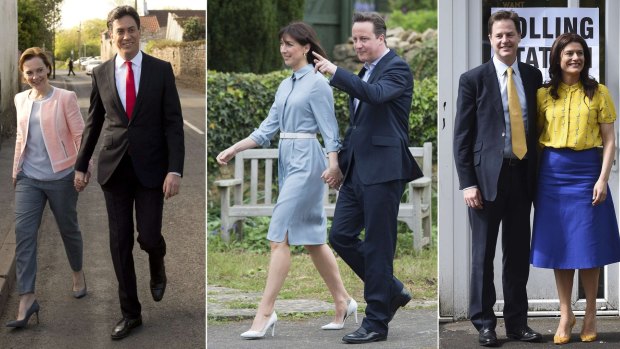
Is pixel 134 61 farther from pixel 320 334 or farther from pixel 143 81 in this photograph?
pixel 320 334

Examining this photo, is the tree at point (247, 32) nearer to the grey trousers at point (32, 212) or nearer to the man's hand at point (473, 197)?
the grey trousers at point (32, 212)

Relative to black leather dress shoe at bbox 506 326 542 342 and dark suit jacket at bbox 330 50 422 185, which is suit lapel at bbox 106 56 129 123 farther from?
black leather dress shoe at bbox 506 326 542 342

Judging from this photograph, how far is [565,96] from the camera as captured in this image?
188 inches

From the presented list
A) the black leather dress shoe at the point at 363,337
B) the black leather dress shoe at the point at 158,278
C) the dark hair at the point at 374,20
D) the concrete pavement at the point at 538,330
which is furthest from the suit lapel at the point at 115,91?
the concrete pavement at the point at 538,330

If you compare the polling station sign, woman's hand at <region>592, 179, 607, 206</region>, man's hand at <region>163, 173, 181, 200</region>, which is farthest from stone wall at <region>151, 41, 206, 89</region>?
woman's hand at <region>592, 179, 607, 206</region>

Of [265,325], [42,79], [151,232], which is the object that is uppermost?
[42,79]

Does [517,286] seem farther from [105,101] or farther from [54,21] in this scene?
[54,21]

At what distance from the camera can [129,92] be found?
185 inches

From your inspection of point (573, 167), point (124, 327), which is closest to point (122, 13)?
point (124, 327)

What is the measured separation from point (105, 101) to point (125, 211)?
48cm

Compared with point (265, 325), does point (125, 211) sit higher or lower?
higher

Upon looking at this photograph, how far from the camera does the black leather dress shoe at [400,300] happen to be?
4461 mm

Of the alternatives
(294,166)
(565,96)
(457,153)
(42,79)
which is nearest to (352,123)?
(294,166)

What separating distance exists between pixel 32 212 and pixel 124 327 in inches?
24.5
